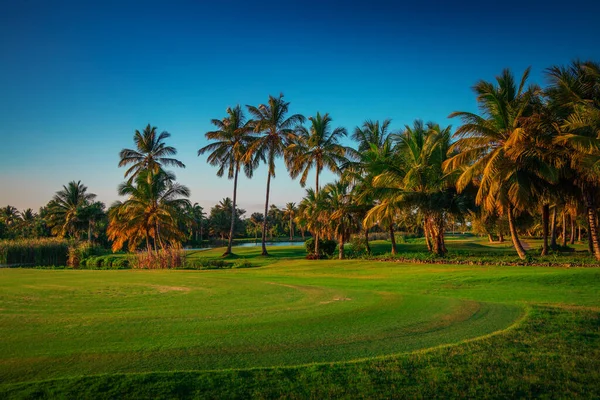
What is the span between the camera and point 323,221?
32344mm

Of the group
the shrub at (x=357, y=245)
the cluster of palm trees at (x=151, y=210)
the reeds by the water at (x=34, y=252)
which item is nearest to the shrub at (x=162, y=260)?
the cluster of palm trees at (x=151, y=210)

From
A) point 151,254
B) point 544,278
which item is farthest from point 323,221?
point 544,278

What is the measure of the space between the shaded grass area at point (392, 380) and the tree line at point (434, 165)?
15.5m

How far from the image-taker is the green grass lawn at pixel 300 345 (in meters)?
4.85

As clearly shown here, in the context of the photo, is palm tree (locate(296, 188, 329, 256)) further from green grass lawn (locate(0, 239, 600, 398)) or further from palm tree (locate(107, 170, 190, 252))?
green grass lawn (locate(0, 239, 600, 398))

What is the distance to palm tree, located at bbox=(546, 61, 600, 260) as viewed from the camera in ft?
58.4

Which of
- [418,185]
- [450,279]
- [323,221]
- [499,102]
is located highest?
[499,102]

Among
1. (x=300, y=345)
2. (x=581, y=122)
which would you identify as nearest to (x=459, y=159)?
(x=581, y=122)

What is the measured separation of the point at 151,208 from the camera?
1491 inches

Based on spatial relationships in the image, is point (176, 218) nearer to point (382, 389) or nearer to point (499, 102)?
point (499, 102)

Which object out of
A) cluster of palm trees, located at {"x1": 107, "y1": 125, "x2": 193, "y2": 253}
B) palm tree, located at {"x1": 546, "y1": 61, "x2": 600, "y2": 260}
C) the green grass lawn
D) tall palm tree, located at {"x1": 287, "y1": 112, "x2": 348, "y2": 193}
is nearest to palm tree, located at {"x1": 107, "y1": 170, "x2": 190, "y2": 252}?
cluster of palm trees, located at {"x1": 107, "y1": 125, "x2": 193, "y2": 253}

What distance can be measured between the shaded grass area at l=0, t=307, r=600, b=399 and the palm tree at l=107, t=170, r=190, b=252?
33250 millimetres

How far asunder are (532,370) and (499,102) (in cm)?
1940

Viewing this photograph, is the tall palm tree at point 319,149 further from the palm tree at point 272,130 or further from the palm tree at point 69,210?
the palm tree at point 69,210
